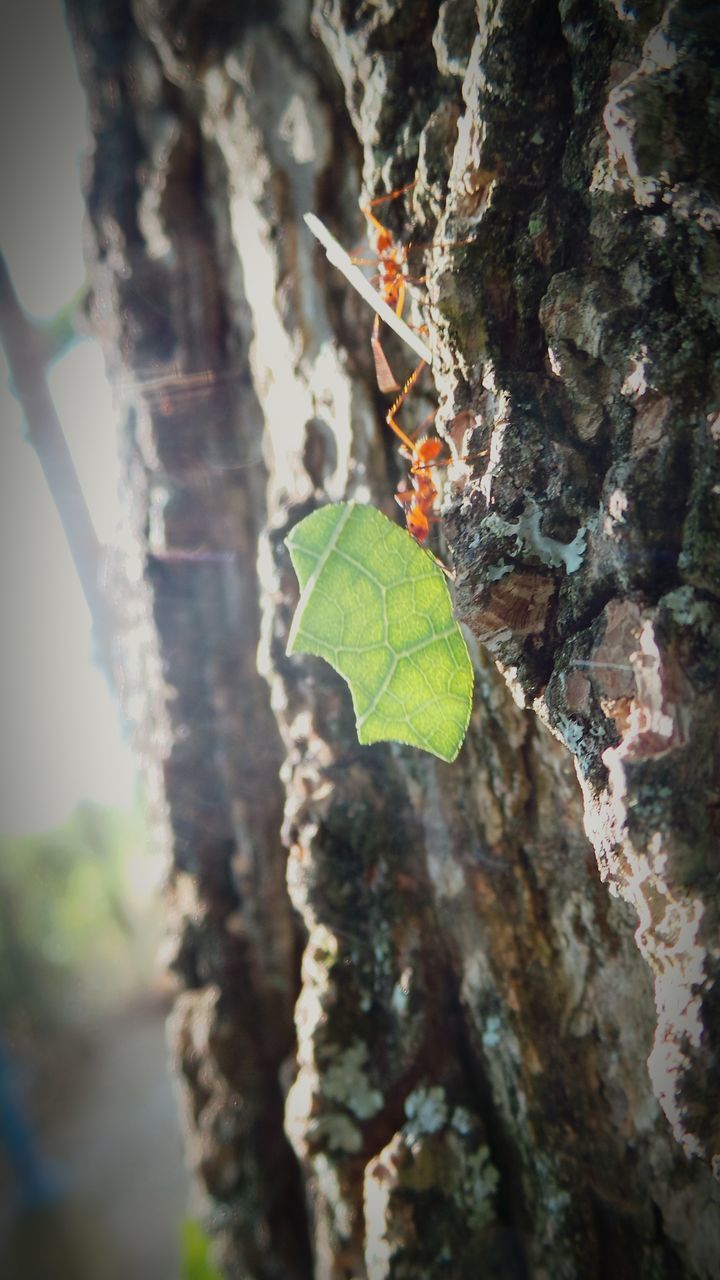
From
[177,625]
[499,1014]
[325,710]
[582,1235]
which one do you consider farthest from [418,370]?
[582,1235]

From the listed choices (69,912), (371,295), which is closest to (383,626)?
(371,295)

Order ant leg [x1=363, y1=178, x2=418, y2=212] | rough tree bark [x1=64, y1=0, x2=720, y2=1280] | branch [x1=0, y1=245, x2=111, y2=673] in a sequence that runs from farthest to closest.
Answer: branch [x1=0, y1=245, x2=111, y2=673] < ant leg [x1=363, y1=178, x2=418, y2=212] < rough tree bark [x1=64, y1=0, x2=720, y2=1280]

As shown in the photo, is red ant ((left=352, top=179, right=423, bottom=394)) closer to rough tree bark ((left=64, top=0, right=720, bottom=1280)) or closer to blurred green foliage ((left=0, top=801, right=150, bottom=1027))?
rough tree bark ((left=64, top=0, right=720, bottom=1280))

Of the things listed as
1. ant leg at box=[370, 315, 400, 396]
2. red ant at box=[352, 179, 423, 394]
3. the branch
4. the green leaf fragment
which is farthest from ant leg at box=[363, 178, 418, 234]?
the branch

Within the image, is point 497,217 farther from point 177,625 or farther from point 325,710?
point 177,625

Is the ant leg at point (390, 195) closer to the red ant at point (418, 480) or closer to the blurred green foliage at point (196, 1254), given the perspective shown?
the red ant at point (418, 480)
